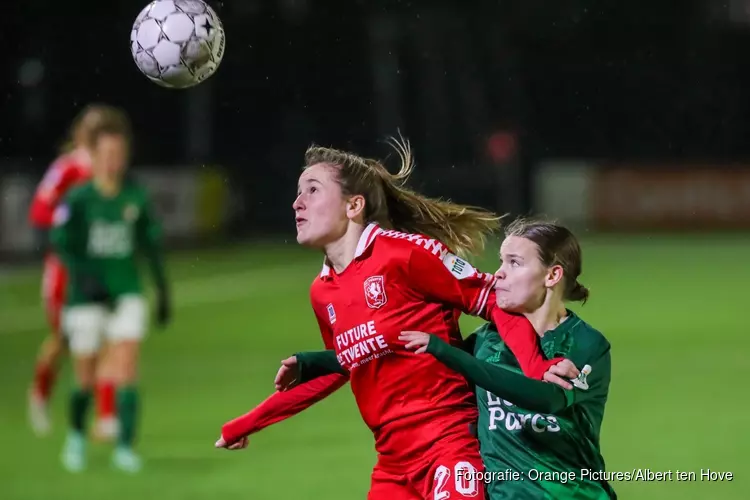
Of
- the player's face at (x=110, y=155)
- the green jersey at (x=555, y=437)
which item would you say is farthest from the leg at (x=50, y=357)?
the green jersey at (x=555, y=437)

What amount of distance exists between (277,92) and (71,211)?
24.5 metres

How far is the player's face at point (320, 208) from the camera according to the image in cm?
434

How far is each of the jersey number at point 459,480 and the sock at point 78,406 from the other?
4379 millimetres

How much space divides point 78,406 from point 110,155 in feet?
5.00

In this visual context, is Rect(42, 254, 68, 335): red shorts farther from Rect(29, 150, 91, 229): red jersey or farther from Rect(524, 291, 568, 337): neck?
Rect(524, 291, 568, 337): neck

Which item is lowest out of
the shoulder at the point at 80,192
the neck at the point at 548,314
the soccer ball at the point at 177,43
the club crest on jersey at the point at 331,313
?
the shoulder at the point at 80,192

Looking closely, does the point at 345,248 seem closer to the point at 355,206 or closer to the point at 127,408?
the point at 355,206

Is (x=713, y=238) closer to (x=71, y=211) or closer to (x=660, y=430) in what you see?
(x=660, y=430)

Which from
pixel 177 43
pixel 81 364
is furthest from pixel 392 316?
pixel 81 364

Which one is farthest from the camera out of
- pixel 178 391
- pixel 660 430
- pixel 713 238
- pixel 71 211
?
pixel 713 238

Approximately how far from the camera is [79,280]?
841cm

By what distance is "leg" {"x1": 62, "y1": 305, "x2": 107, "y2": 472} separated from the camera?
8.13 meters

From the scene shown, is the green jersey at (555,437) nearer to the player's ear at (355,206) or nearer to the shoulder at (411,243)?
the shoulder at (411,243)

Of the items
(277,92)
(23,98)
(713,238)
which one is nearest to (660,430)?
(713,238)
